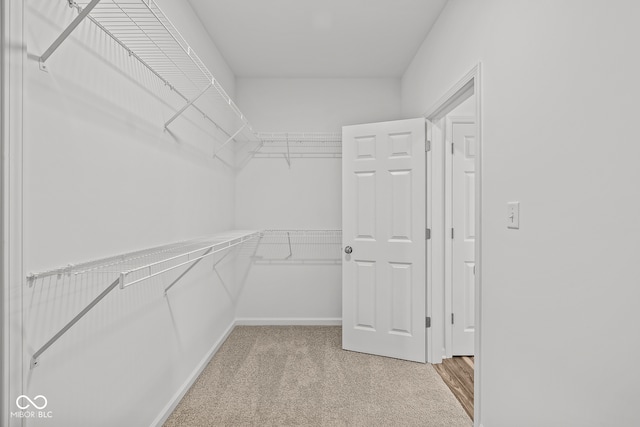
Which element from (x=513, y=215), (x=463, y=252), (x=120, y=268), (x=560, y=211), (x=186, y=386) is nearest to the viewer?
(x=560, y=211)

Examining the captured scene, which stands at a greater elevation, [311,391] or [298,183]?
[298,183]

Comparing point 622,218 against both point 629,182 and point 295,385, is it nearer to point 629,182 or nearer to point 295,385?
point 629,182

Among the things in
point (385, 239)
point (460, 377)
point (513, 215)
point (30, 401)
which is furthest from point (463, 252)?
point (30, 401)

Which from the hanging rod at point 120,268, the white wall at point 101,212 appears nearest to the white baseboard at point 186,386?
the white wall at point 101,212

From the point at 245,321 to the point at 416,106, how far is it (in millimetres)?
2768

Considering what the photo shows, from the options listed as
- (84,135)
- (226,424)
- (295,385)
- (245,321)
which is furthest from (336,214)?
(84,135)

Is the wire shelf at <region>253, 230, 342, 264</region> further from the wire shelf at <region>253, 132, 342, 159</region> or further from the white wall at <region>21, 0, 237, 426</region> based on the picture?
the white wall at <region>21, 0, 237, 426</region>

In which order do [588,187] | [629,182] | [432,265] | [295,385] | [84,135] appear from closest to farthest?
1. [629,182]
2. [588,187]
3. [84,135]
4. [295,385]
5. [432,265]

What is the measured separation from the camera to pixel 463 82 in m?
2.12

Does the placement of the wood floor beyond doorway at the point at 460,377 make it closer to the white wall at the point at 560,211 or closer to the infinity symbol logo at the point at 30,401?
the white wall at the point at 560,211

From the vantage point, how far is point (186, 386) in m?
2.34

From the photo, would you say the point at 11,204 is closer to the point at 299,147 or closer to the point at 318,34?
the point at 318,34

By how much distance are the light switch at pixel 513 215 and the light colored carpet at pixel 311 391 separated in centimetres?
126

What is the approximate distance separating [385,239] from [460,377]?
119cm
